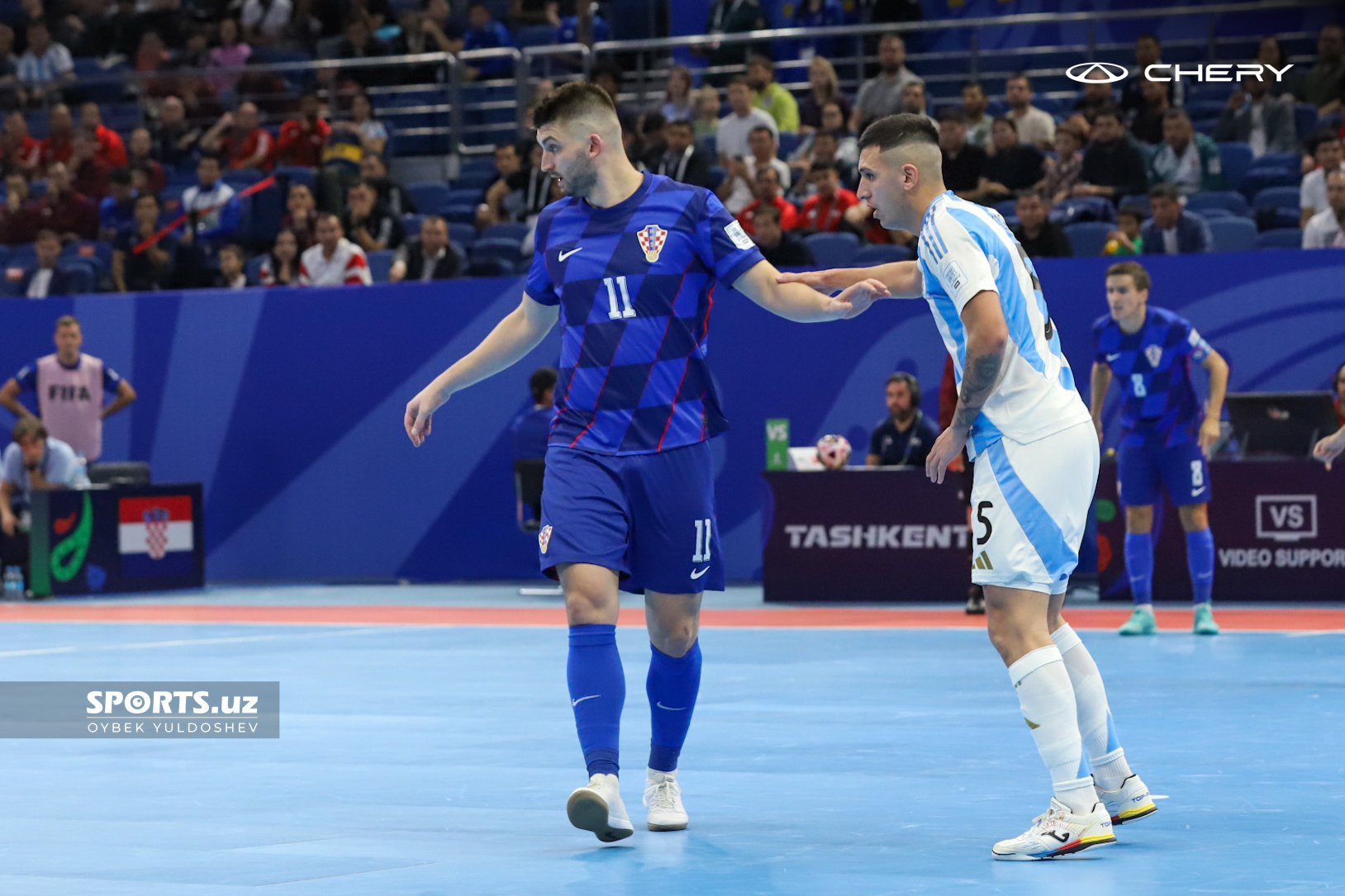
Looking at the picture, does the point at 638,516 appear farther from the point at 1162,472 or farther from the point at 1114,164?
the point at 1114,164

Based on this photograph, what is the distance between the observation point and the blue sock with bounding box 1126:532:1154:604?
38.5 ft

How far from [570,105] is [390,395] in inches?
494

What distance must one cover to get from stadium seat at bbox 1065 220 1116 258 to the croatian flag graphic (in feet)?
28.4

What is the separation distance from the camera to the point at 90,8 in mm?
24781

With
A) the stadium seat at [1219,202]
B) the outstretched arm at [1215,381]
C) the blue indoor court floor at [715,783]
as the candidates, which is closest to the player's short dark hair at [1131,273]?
the outstretched arm at [1215,381]

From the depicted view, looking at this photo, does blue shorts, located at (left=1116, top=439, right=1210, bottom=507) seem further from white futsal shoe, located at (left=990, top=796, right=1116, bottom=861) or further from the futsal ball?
white futsal shoe, located at (left=990, top=796, right=1116, bottom=861)

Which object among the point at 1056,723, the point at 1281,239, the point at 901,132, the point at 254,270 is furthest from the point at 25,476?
the point at 1056,723

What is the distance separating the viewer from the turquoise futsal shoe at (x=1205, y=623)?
11.6 meters

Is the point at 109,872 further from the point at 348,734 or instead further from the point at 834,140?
the point at 834,140

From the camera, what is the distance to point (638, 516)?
5.54m

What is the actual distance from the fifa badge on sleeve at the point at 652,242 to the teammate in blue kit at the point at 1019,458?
25.2 inches

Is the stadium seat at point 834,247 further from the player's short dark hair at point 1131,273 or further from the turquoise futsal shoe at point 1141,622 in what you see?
the turquoise futsal shoe at point 1141,622

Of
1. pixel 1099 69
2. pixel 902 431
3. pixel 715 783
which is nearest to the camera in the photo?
pixel 715 783

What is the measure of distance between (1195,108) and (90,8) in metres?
15.0
